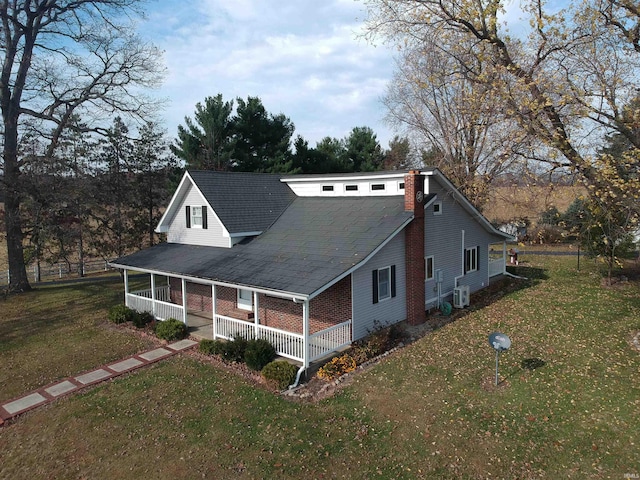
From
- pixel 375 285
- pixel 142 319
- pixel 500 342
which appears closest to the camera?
pixel 500 342

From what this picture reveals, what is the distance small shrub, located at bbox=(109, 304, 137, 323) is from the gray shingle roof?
5.81 m

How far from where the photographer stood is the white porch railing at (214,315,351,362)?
43.0ft

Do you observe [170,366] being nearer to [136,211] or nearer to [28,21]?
[136,211]

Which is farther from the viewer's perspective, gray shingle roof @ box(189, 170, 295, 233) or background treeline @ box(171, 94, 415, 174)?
background treeline @ box(171, 94, 415, 174)

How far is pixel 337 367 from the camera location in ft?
41.8

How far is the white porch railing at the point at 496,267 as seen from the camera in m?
23.9

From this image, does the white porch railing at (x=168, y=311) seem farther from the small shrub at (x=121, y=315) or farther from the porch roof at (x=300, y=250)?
the porch roof at (x=300, y=250)

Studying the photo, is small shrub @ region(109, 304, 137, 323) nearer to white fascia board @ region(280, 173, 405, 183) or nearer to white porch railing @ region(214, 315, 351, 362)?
white porch railing @ region(214, 315, 351, 362)

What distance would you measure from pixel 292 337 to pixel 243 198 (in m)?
8.82

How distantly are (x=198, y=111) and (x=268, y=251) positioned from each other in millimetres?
24326

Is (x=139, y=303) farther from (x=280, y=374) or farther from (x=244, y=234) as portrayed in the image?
(x=280, y=374)

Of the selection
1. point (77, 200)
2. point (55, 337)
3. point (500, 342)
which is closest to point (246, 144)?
point (77, 200)

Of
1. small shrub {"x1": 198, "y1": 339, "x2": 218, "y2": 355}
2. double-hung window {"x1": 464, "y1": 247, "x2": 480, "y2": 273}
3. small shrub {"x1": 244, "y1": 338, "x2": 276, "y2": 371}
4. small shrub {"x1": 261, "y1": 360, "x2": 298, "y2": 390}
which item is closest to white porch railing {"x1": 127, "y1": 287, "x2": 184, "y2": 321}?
small shrub {"x1": 198, "y1": 339, "x2": 218, "y2": 355}

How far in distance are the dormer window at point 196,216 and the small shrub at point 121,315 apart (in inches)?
182
